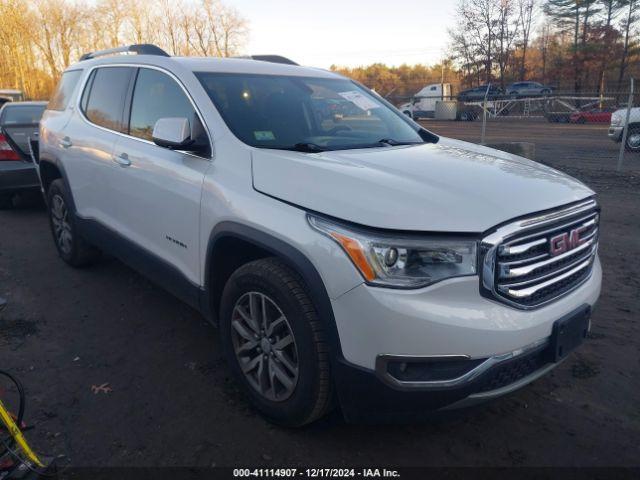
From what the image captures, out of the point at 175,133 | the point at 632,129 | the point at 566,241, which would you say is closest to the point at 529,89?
the point at 632,129

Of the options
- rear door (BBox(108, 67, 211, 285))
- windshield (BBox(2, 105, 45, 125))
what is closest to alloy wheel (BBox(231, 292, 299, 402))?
rear door (BBox(108, 67, 211, 285))

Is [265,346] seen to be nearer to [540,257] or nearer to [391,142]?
[540,257]

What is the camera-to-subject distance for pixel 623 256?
5.30 meters

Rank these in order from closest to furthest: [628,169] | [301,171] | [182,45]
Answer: [301,171] < [628,169] < [182,45]

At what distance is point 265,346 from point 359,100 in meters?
2.12

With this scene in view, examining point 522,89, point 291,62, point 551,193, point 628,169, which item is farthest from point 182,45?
point 551,193

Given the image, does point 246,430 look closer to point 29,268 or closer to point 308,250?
point 308,250

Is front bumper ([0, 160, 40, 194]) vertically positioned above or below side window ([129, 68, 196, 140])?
below

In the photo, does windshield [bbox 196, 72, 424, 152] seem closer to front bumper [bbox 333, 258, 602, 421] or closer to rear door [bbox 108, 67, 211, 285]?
rear door [bbox 108, 67, 211, 285]

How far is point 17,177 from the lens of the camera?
22.5ft

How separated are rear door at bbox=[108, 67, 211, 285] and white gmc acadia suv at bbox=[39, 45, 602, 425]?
0.01m

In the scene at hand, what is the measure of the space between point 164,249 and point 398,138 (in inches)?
69.0

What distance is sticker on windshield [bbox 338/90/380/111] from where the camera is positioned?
12.6 ft

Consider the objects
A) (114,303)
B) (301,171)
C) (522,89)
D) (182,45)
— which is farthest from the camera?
(182,45)
